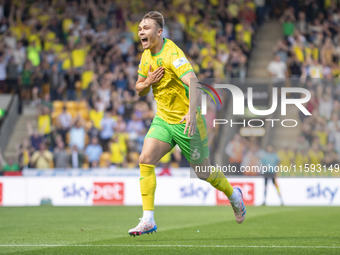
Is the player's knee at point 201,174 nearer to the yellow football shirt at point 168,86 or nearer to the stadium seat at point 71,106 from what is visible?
the yellow football shirt at point 168,86

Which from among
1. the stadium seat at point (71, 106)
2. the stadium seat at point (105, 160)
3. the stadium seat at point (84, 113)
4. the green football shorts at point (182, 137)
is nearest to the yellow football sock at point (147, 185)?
the green football shorts at point (182, 137)

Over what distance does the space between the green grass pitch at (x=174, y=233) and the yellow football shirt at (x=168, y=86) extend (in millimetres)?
1589

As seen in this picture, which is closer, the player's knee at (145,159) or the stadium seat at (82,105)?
the player's knee at (145,159)

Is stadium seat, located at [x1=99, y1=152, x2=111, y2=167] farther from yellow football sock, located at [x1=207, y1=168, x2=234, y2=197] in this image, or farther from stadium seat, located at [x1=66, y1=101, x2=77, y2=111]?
yellow football sock, located at [x1=207, y1=168, x2=234, y2=197]

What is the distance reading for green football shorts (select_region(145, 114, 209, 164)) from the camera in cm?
946

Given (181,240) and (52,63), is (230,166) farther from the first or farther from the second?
(181,240)

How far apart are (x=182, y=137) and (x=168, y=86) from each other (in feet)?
2.14

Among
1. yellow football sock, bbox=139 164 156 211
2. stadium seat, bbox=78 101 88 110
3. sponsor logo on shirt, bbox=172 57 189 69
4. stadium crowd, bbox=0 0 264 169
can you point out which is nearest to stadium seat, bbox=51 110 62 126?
stadium crowd, bbox=0 0 264 169

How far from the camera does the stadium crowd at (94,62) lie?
2173 cm

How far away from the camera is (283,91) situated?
62.1ft

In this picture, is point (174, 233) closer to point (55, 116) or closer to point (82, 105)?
point (55, 116)

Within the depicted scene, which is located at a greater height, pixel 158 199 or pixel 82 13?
pixel 82 13

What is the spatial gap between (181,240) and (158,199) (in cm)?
1065

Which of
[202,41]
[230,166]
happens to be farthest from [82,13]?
[230,166]
